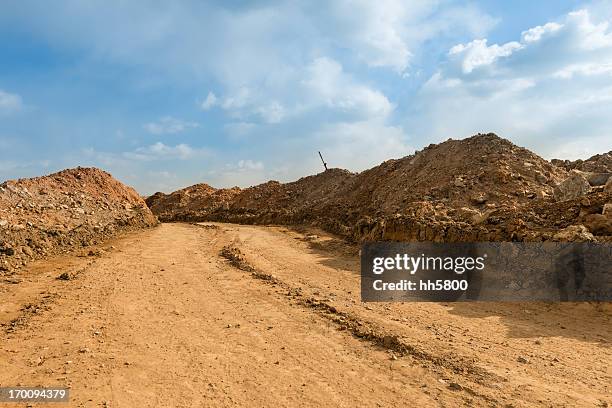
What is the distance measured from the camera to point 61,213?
13531mm

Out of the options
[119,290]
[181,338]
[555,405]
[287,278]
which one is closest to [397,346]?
[555,405]

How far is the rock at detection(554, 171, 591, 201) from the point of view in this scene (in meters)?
11.1

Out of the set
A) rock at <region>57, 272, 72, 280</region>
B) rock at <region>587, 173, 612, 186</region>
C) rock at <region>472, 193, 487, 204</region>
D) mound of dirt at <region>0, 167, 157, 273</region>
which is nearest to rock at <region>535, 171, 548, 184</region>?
rock at <region>587, 173, 612, 186</region>

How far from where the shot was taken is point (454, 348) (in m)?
5.39

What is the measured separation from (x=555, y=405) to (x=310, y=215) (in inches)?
660

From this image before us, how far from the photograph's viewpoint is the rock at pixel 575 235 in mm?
7864

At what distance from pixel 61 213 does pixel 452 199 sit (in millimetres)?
12586

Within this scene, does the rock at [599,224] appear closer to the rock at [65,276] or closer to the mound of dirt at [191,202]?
the rock at [65,276]

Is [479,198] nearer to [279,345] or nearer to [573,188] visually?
[573,188]

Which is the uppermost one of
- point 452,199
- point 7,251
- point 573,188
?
point 573,188

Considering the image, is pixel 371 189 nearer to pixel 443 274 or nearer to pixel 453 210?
pixel 453 210
